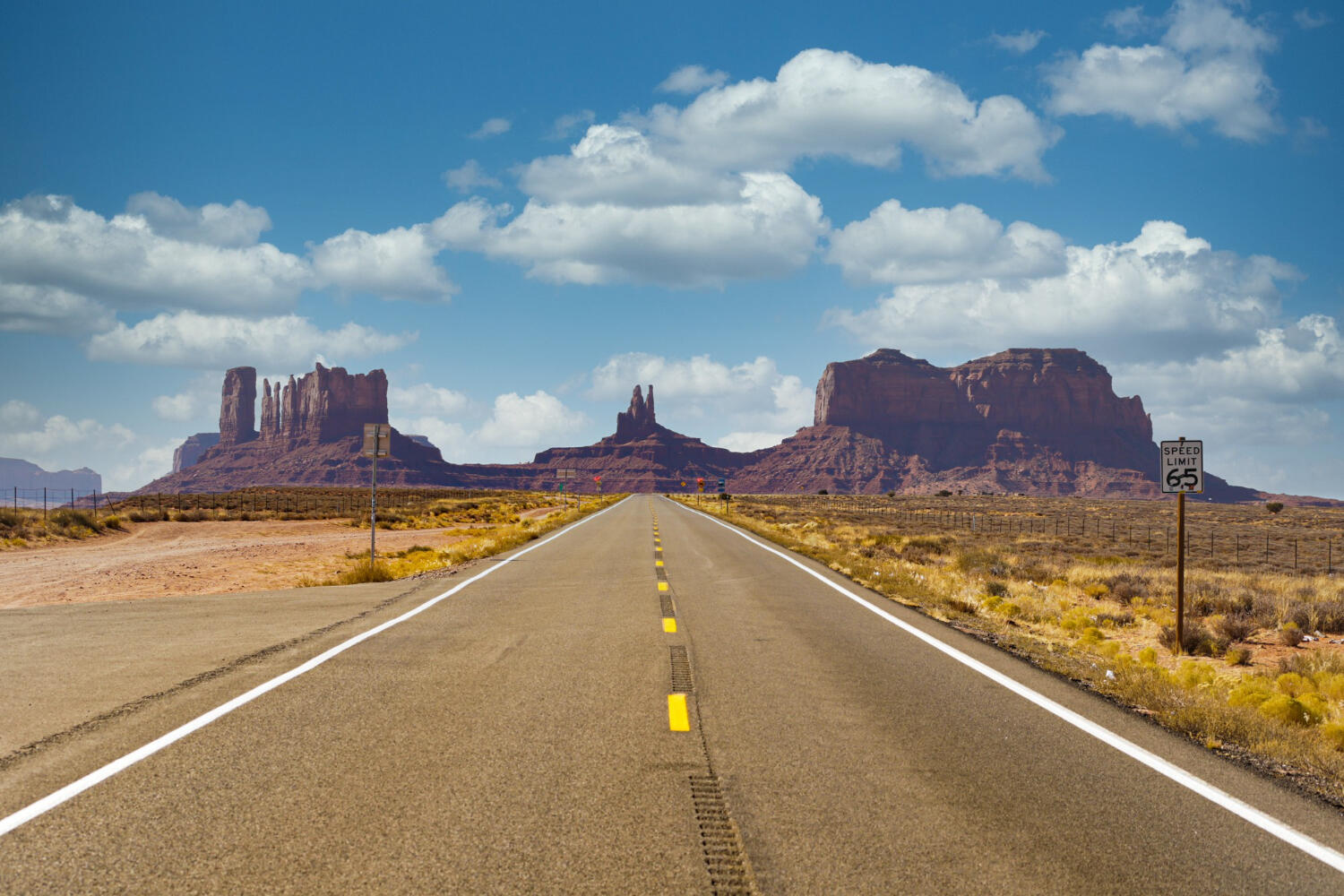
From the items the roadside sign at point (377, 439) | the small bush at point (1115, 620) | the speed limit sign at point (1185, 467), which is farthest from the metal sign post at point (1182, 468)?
the roadside sign at point (377, 439)

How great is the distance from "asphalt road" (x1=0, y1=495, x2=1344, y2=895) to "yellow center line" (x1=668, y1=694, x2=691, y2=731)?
0.03 metres

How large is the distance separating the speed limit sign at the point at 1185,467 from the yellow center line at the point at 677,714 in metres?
7.43

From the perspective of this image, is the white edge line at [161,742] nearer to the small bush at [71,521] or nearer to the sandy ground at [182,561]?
the sandy ground at [182,561]

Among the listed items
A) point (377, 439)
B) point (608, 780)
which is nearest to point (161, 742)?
point (608, 780)

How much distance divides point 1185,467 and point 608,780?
933 centimetres

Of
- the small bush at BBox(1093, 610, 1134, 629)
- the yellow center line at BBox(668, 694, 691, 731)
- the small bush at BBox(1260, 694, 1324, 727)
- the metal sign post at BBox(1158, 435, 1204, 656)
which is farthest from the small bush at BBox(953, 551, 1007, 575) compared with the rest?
the yellow center line at BBox(668, 694, 691, 731)

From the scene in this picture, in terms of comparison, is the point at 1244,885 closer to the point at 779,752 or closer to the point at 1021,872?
the point at 1021,872

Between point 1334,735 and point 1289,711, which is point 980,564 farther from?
point 1334,735

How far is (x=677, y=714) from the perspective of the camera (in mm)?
6234

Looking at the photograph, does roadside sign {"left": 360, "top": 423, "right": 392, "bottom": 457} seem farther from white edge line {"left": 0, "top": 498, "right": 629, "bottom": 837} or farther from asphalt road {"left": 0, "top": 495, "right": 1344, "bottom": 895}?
asphalt road {"left": 0, "top": 495, "right": 1344, "bottom": 895}

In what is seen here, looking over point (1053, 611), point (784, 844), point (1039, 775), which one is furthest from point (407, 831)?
point (1053, 611)

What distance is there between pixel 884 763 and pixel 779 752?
636 mm

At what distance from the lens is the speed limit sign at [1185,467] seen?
10758 millimetres

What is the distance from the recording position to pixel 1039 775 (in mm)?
5031
